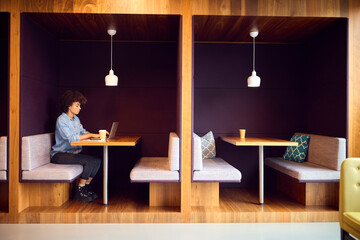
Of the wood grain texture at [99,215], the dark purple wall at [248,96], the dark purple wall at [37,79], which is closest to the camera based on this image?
the wood grain texture at [99,215]

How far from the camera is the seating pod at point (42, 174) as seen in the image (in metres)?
3.36

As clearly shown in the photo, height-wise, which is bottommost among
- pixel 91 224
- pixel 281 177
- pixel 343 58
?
pixel 91 224

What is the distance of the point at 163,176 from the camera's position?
133 inches

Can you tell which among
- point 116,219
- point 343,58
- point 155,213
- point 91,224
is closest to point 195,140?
point 155,213

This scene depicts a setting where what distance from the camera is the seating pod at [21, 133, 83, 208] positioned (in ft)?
11.0

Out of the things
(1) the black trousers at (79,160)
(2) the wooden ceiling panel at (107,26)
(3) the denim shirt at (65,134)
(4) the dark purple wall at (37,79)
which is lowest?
(1) the black trousers at (79,160)

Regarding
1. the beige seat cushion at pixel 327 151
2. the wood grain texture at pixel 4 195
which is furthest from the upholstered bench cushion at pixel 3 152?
the beige seat cushion at pixel 327 151

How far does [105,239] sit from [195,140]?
1.42 m

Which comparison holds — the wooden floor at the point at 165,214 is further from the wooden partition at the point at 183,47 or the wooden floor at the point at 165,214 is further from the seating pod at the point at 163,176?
the seating pod at the point at 163,176

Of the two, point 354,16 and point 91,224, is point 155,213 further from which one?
point 354,16

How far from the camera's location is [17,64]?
3367mm

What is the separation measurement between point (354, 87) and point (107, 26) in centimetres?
321

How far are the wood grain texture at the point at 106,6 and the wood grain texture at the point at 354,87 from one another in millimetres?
2108

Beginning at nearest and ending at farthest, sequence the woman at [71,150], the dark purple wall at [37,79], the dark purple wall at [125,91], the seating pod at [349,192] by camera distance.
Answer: the seating pod at [349,192] < the dark purple wall at [37,79] < the woman at [71,150] < the dark purple wall at [125,91]
